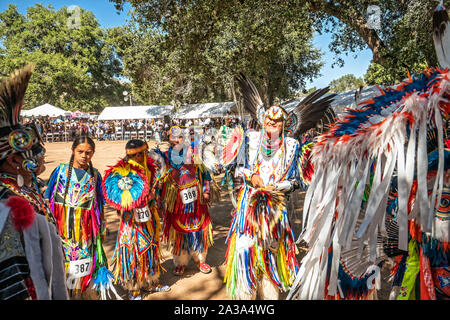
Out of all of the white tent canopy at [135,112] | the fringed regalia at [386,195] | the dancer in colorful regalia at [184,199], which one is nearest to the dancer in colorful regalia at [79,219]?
the dancer in colorful regalia at [184,199]

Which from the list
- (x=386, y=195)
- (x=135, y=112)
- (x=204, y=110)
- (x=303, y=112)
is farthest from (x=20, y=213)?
(x=135, y=112)

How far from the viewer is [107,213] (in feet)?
21.2

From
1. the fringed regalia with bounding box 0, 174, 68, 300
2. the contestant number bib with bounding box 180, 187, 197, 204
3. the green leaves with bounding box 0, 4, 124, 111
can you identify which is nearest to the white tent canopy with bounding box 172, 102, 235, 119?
the green leaves with bounding box 0, 4, 124, 111

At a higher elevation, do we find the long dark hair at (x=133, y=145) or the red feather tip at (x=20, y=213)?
the long dark hair at (x=133, y=145)

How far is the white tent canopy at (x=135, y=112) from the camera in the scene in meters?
27.3

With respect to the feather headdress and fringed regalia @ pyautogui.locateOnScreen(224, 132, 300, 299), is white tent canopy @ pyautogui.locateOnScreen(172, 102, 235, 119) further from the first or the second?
fringed regalia @ pyautogui.locateOnScreen(224, 132, 300, 299)

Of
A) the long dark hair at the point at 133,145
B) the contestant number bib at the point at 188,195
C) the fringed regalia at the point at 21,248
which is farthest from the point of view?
the contestant number bib at the point at 188,195

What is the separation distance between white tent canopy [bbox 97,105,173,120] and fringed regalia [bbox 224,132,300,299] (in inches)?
1006

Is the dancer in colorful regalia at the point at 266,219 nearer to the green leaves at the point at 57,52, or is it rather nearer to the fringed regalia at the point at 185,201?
the fringed regalia at the point at 185,201

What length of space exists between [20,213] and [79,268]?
5.33 feet

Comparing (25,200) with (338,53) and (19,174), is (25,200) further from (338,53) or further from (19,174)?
(338,53)

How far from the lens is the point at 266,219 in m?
2.92

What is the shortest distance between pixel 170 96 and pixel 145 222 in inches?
1011
